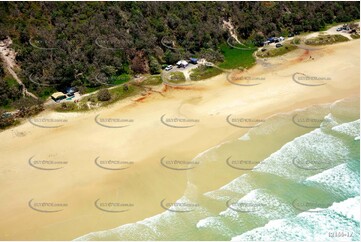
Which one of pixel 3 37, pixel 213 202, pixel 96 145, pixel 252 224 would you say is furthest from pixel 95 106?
pixel 252 224

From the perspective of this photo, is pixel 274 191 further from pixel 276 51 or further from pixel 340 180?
pixel 276 51

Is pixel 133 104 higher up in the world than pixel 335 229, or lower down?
higher up

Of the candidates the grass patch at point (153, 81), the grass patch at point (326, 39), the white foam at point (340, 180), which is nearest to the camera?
the white foam at point (340, 180)

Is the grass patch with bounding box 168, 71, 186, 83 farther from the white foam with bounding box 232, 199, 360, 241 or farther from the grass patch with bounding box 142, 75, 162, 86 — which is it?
the white foam with bounding box 232, 199, 360, 241

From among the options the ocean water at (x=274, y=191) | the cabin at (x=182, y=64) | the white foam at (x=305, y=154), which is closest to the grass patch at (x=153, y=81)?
the cabin at (x=182, y=64)

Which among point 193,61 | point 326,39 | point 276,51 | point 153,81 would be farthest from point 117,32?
point 326,39

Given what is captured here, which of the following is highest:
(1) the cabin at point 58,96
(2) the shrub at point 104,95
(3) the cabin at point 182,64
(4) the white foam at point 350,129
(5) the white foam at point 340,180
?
(3) the cabin at point 182,64

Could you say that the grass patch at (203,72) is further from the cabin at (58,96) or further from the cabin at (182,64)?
the cabin at (58,96)

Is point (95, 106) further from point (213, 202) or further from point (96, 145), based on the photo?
point (213, 202)
